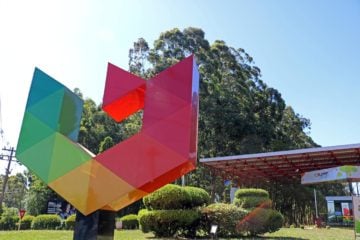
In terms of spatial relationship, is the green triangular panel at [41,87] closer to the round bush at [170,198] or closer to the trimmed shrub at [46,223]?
the round bush at [170,198]

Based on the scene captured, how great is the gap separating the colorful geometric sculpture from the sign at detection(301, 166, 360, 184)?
14.8m

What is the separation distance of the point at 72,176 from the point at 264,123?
23.7 metres

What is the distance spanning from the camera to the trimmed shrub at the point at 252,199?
1177cm

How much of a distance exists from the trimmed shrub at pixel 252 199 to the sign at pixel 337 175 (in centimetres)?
636

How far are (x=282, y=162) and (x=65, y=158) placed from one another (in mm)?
17432

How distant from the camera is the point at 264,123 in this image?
1034 inches

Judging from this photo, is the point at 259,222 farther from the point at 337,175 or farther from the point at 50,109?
the point at 50,109

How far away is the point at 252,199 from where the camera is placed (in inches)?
468

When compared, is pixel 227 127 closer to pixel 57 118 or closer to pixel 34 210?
pixel 34 210

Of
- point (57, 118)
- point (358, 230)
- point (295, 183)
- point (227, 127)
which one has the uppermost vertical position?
point (227, 127)

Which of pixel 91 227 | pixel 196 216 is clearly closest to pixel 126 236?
pixel 196 216

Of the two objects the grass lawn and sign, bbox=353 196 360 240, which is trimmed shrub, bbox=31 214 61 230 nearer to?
the grass lawn

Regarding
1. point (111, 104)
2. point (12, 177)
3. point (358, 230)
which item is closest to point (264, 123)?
point (358, 230)

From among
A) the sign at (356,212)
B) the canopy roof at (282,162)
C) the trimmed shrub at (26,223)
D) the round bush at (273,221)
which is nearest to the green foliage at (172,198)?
the round bush at (273,221)
